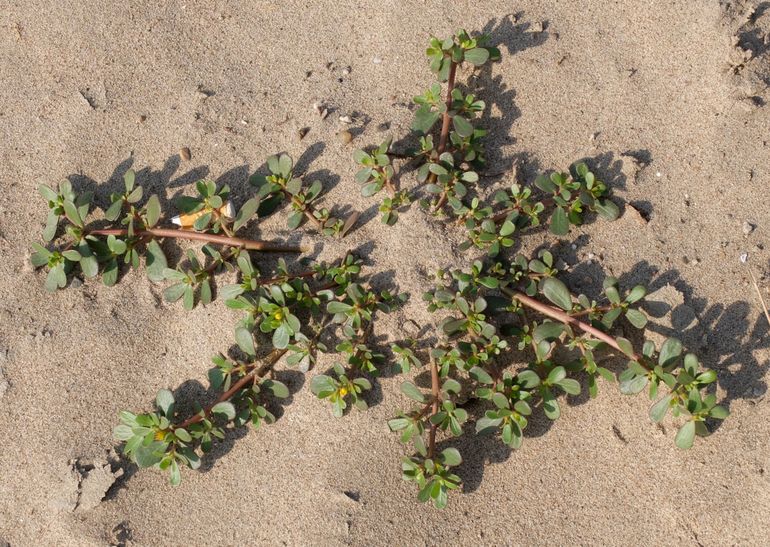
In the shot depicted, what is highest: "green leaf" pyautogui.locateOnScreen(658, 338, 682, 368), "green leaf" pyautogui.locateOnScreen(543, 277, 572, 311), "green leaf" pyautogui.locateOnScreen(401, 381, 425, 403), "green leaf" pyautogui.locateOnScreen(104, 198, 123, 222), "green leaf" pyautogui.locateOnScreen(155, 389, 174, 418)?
"green leaf" pyautogui.locateOnScreen(658, 338, 682, 368)

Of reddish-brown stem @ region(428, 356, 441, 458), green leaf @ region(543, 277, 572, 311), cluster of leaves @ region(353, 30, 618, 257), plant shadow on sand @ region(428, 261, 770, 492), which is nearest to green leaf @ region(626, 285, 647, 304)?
plant shadow on sand @ region(428, 261, 770, 492)

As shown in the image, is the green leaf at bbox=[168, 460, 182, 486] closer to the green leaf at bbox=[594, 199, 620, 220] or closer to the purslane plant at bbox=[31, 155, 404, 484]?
the purslane plant at bbox=[31, 155, 404, 484]

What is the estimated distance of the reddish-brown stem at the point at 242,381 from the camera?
2791 millimetres

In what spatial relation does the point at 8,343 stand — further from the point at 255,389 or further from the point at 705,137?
the point at 705,137

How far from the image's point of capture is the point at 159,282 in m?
3.03

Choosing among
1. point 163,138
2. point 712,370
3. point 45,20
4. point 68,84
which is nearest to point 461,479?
point 712,370

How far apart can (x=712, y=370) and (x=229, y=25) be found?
8.30 feet

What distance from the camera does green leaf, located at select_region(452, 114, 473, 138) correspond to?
9.36ft

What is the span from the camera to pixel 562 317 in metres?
2.73

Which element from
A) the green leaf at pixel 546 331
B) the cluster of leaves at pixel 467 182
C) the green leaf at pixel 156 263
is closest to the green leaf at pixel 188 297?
the green leaf at pixel 156 263

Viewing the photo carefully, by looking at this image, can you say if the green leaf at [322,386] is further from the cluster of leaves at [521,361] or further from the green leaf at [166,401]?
the green leaf at [166,401]

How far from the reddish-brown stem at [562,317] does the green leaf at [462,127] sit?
65 cm

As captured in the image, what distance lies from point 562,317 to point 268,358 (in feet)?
3.93

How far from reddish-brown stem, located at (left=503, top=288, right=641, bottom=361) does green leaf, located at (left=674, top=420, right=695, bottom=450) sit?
0.98ft
